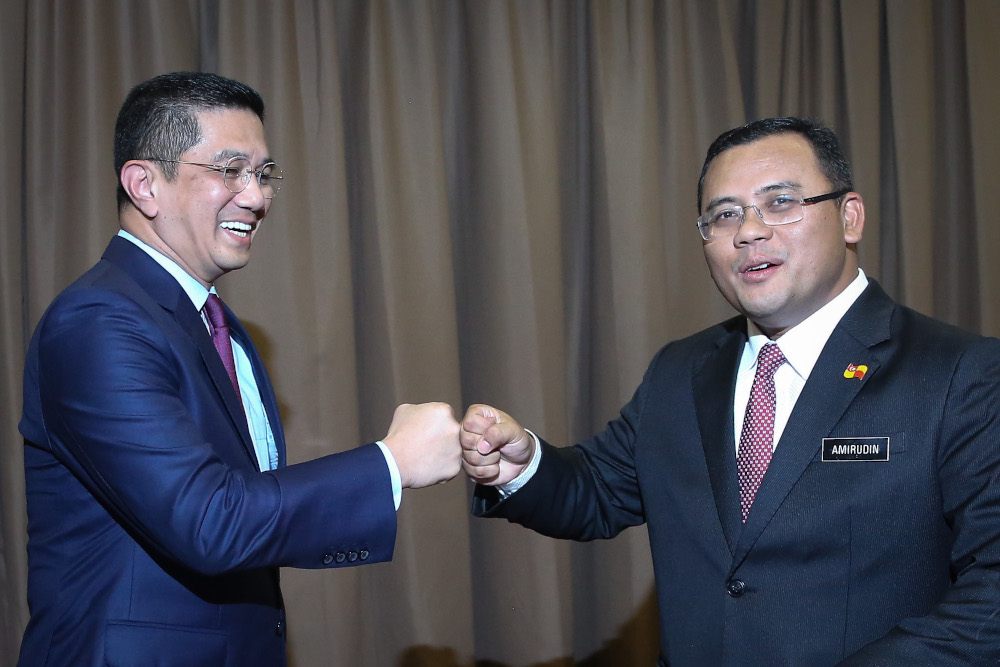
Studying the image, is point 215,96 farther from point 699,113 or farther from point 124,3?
point 699,113

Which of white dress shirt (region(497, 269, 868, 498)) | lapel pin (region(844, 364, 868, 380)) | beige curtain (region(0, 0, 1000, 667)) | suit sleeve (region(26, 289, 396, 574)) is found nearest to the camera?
suit sleeve (region(26, 289, 396, 574))

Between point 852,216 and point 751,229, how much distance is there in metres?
0.24

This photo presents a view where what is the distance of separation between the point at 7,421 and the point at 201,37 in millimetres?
1319

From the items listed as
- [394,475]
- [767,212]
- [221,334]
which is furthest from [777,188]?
[221,334]

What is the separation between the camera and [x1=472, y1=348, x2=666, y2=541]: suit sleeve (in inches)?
78.2

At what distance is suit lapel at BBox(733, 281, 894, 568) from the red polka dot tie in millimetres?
70

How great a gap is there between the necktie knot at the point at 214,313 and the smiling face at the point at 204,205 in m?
0.06

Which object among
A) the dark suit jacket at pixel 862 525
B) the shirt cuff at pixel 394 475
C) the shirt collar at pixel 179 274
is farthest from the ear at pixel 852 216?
the shirt collar at pixel 179 274

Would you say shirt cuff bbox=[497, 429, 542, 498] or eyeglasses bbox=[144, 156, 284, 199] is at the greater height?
eyeglasses bbox=[144, 156, 284, 199]

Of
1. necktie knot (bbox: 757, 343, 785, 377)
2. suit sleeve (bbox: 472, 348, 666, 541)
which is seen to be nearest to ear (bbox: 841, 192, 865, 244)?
necktie knot (bbox: 757, 343, 785, 377)

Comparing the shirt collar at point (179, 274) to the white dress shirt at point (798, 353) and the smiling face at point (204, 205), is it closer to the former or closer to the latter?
the smiling face at point (204, 205)

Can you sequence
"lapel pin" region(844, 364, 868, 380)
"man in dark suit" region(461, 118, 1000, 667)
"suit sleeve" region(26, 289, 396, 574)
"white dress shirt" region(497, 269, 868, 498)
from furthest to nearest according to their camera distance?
"white dress shirt" region(497, 269, 868, 498), "lapel pin" region(844, 364, 868, 380), "man in dark suit" region(461, 118, 1000, 667), "suit sleeve" region(26, 289, 396, 574)

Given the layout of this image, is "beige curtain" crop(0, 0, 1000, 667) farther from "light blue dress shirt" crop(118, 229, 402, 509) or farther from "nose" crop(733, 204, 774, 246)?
"nose" crop(733, 204, 774, 246)

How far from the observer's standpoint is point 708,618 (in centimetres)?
173
